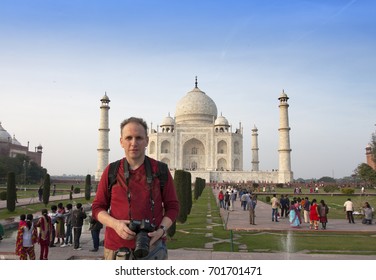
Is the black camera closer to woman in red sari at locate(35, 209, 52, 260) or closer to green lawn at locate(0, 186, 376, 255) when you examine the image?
woman in red sari at locate(35, 209, 52, 260)

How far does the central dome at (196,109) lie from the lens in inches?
1815

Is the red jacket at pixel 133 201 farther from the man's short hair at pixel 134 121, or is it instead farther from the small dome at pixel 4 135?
the small dome at pixel 4 135

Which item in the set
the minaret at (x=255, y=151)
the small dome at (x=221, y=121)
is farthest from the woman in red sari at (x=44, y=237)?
the minaret at (x=255, y=151)

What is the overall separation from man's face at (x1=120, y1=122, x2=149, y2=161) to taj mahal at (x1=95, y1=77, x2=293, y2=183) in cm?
3650

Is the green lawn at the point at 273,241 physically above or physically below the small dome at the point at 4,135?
below

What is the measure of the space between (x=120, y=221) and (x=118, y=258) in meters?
0.20

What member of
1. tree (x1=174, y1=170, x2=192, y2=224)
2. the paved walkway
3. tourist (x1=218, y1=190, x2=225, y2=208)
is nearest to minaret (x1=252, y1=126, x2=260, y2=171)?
tourist (x1=218, y1=190, x2=225, y2=208)

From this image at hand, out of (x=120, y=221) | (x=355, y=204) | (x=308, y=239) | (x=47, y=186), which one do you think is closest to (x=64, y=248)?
(x=308, y=239)

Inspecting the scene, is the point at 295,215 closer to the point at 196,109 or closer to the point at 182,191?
the point at 182,191

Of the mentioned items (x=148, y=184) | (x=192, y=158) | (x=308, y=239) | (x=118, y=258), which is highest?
(x=192, y=158)

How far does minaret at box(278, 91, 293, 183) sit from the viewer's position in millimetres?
37094

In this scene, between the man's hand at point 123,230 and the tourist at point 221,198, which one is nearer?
the man's hand at point 123,230
